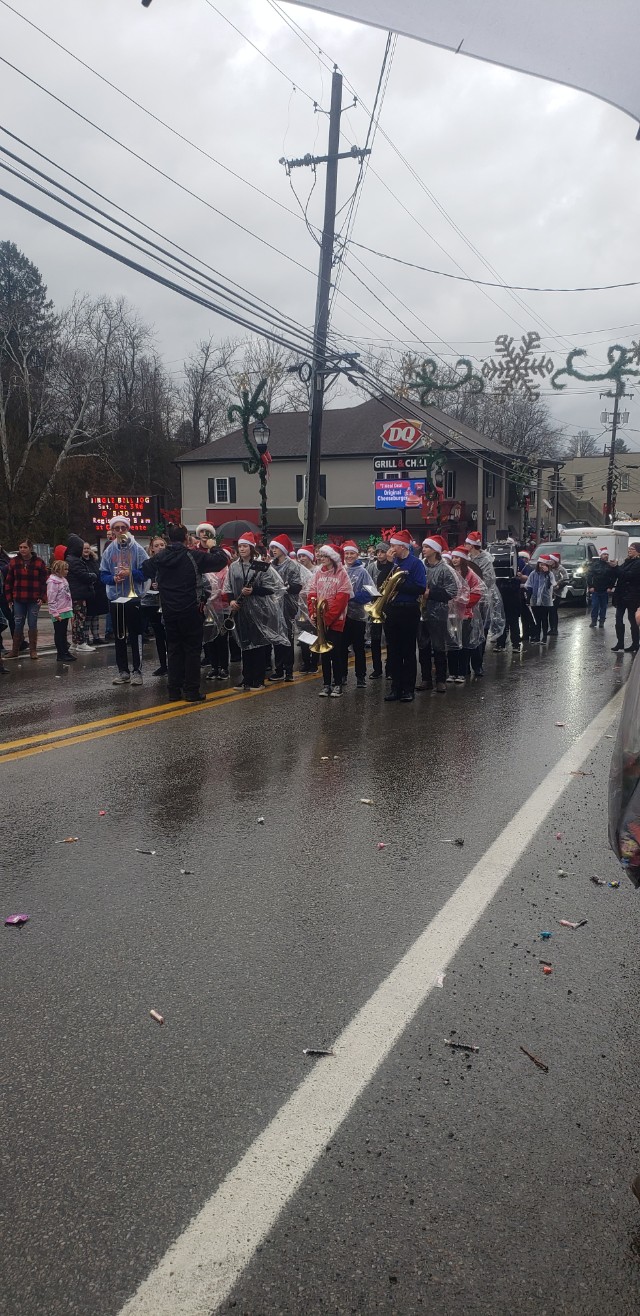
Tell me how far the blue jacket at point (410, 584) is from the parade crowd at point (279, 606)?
1 cm

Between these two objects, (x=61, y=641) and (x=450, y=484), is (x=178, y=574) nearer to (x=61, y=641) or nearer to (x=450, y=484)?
(x=61, y=641)

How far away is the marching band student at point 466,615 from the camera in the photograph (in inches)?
487

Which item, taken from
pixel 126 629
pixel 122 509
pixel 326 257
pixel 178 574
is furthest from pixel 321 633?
pixel 122 509

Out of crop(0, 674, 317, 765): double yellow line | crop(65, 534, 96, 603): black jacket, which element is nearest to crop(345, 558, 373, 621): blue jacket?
crop(0, 674, 317, 765): double yellow line

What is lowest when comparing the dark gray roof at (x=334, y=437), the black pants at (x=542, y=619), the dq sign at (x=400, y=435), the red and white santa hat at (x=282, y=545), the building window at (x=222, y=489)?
the black pants at (x=542, y=619)

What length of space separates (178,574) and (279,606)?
1626 mm

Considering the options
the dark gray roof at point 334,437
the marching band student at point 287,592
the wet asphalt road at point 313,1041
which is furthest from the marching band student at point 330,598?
the dark gray roof at point 334,437

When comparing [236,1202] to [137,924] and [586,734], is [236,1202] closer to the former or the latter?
[137,924]

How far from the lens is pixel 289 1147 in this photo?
9.12 ft

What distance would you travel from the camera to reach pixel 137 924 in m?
4.42

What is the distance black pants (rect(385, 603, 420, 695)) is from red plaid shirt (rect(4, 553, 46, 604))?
21.3 feet

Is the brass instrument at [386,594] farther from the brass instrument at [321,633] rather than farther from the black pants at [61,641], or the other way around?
the black pants at [61,641]

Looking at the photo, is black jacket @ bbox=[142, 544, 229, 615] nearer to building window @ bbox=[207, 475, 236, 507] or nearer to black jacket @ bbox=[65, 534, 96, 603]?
black jacket @ bbox=[65, 534, 96, 603]

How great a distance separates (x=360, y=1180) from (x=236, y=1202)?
341 millimetres
